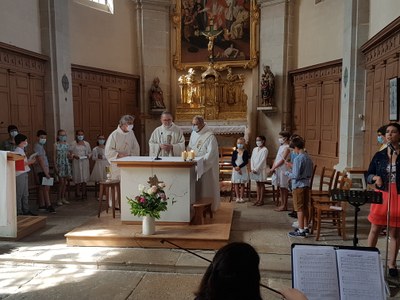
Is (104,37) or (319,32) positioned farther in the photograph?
(104,37)

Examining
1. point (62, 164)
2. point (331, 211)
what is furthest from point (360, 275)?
point (62, 164)

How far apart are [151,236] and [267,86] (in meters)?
8.39

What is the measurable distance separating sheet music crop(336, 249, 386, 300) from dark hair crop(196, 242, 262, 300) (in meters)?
1.38

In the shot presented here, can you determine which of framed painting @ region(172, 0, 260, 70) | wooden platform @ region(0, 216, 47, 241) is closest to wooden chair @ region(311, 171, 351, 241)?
wooden platform @ region(0, 216, 47, 241)

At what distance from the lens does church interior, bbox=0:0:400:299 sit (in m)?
5.04

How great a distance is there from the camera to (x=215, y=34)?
42.7 feet

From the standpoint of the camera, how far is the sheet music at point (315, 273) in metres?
2.54

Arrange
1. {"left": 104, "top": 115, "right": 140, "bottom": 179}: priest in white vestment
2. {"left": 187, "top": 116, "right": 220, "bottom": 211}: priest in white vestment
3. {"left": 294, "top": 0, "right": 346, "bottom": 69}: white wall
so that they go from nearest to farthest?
{"left": 187, "top": 116, "right": 220, "bottom": 211}: priest in white vestment < {"left": 104, "top": 115, "right": 140, "bottom": 179}: priest in white vestment < {"left": 294, "top": 0, "right": 346, "bottom": 69}: white wall

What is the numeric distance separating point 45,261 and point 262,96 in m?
9.26

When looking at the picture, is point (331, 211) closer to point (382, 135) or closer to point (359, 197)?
point (382, 135)

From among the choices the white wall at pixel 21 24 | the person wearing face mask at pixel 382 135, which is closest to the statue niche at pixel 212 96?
the white wall at pixel 21 24

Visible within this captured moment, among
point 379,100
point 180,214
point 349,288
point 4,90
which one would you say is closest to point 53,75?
point 4,90

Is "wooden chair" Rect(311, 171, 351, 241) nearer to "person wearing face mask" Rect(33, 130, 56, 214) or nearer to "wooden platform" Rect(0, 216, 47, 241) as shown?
"wooden platform" Rect(0, 216, 47, 241)

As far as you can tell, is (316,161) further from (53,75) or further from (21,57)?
(21,57)
